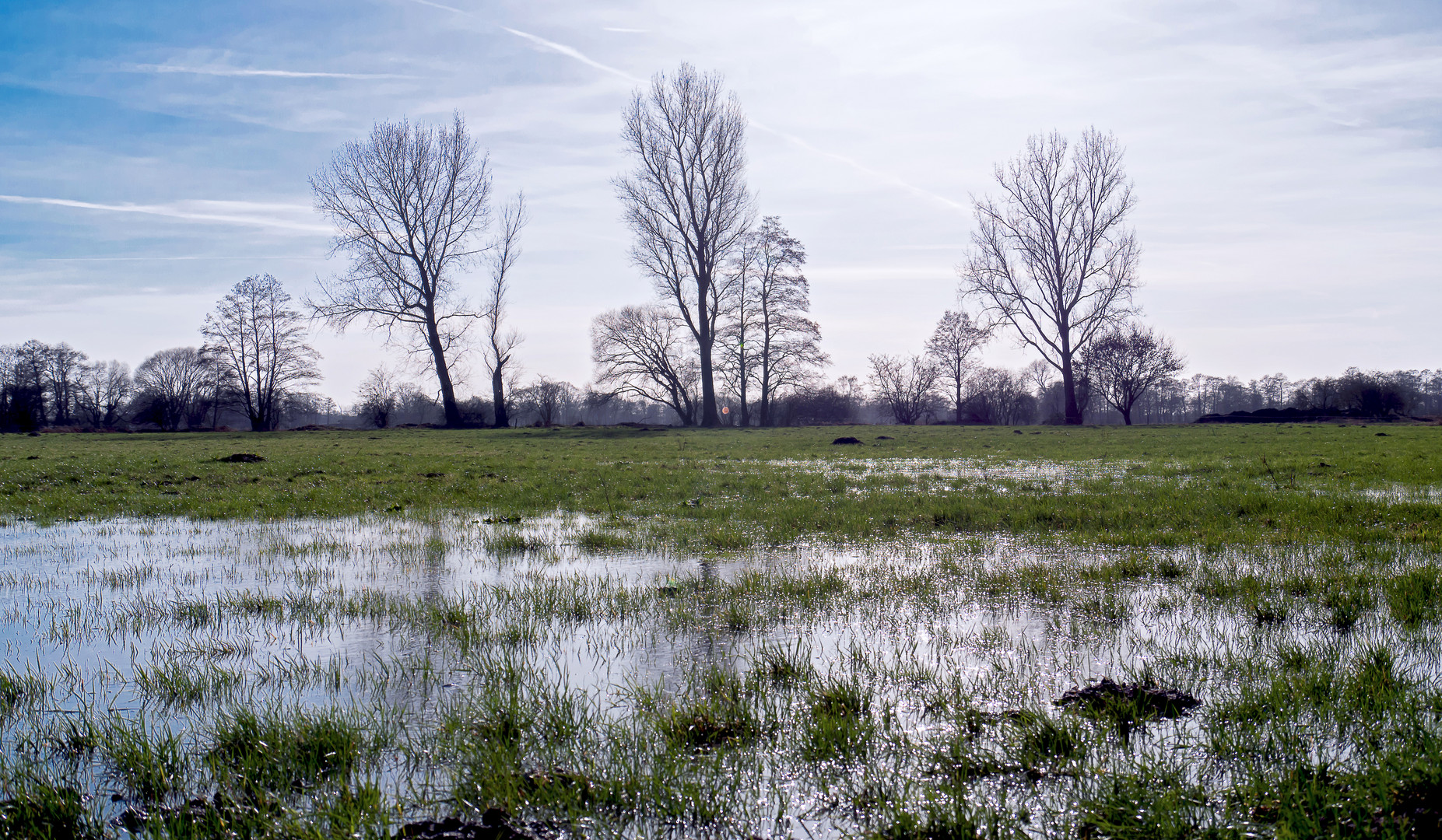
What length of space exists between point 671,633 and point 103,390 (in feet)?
374

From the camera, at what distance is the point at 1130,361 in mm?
59156

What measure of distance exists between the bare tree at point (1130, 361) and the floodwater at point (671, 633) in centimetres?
5742

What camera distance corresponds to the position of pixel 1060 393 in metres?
90.8

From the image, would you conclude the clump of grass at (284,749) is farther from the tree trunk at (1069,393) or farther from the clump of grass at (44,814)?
the tree trunk at (1069,393)

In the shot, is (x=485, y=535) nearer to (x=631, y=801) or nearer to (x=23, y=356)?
(x=631, y=801)

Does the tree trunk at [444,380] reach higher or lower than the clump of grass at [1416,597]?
higher

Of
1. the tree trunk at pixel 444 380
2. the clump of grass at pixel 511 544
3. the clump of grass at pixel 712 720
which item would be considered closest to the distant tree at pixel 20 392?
the tree trunk at pixel 444 380

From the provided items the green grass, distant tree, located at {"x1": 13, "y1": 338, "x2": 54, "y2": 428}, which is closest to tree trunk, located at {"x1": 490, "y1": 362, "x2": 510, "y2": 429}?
the green grass

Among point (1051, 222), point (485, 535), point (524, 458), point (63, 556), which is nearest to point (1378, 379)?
point (1051, 222)

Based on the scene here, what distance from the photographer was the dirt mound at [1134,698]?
126 inches

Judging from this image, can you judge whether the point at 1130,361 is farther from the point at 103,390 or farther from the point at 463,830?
the point at 103,390

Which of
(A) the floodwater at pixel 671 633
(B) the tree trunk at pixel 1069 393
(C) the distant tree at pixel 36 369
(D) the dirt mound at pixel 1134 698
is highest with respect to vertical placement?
(C) the distant tree at pixel 36 369

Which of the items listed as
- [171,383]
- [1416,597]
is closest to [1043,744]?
[1416,597]

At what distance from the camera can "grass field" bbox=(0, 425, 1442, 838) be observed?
8.23 ft
